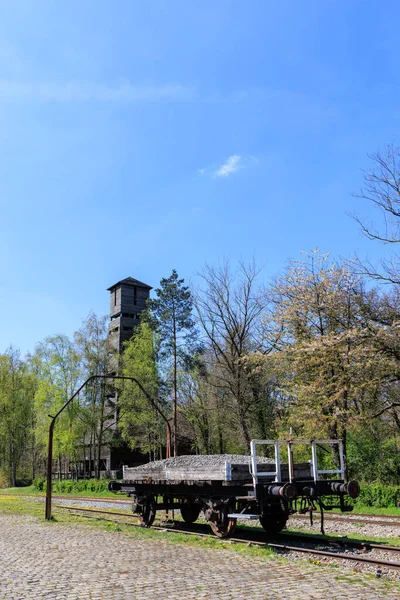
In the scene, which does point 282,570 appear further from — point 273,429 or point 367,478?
point 273,429

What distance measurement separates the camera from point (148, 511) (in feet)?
44.1

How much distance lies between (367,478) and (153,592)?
68.1 ft

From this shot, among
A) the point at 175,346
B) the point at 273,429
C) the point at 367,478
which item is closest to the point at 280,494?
the point at 367,478

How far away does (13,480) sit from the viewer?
1933 inches

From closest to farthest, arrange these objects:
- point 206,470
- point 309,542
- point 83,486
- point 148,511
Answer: point 309,542, point 206,470, point 148,511, point 83,486

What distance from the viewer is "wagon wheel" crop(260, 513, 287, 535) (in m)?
11.6

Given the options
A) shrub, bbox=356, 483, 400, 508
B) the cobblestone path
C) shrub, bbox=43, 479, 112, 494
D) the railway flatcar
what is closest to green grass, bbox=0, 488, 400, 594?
the cobblestone path

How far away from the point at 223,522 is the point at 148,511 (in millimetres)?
3275

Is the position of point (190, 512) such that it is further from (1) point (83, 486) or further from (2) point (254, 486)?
(1) point (83, 486)

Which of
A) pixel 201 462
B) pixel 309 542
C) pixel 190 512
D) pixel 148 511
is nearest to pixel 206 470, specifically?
pixel 201 462

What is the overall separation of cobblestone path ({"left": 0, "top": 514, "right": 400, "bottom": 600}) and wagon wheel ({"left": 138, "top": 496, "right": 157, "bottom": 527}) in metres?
2.43

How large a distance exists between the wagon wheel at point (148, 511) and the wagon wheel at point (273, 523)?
3.00 metres

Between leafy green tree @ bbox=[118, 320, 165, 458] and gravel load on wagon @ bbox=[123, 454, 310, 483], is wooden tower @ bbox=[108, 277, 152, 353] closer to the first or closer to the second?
leafy green tree @ bbox=[118, 320, 165, 458]

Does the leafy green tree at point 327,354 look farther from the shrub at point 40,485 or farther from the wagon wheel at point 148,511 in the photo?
the shrub at point 40,485
